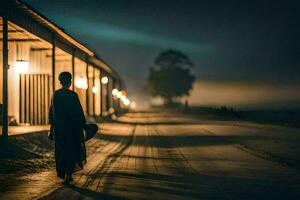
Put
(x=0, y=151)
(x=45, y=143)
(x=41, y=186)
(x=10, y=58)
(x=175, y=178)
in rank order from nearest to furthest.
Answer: (x=41, y=186), (x=175, y=178), (x=0, y=151), (x=45, y=143), (x=10, y=58)

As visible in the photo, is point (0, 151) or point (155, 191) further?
point (0, 151)

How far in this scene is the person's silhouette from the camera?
1022 centimetres

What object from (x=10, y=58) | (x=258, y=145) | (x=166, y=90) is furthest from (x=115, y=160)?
(x=166, y=90)

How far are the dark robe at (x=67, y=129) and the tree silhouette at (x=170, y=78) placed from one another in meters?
106

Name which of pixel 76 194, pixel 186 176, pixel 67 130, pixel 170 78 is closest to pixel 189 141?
pixel 186 176

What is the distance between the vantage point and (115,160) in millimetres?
14602

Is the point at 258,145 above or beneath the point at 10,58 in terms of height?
beneath

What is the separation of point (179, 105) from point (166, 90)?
4.72 metres

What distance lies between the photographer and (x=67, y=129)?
33.9 feet

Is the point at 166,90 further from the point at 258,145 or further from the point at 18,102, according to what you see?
the point at 258,145

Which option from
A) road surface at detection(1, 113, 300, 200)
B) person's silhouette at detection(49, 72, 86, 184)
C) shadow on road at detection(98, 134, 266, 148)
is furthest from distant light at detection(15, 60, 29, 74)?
person's silhouette at detection(49, 72, 86, 184)

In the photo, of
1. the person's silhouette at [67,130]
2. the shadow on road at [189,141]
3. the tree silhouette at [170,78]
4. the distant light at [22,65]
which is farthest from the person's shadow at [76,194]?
the tree silhouette at [170,78]

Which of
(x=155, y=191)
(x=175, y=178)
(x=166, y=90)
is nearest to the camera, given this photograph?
(x=155, y=191)

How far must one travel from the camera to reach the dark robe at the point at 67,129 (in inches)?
403
